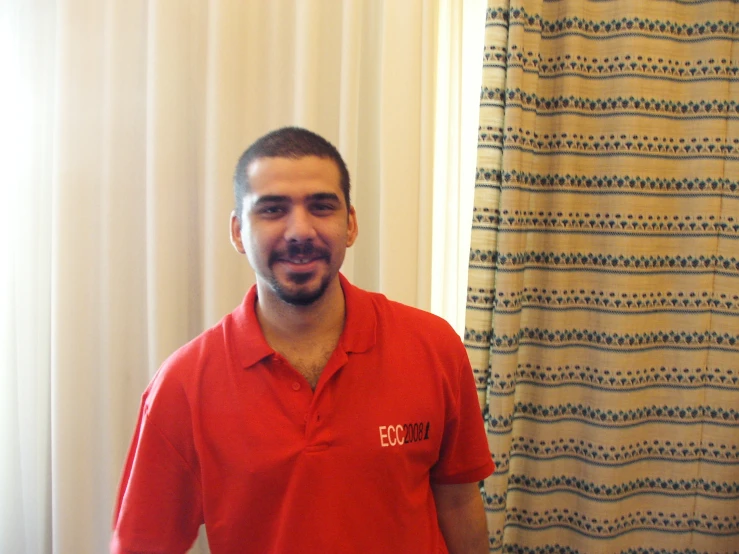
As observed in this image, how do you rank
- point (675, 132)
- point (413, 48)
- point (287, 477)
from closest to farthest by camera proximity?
point (287, 477) → point (413, 48) → point (675, 132)

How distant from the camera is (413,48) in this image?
1545mm

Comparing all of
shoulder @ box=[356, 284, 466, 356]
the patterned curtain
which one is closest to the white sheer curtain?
the patterned curtain

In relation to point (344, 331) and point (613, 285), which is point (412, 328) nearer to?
point (344, 331)

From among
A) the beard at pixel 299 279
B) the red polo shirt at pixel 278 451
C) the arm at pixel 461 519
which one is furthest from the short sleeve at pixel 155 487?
the arm at pixel 461 519

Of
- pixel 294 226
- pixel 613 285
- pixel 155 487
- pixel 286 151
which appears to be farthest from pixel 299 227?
pixel 613 285

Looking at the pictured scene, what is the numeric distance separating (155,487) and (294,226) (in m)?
0.49

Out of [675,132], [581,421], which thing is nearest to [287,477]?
[581,421]

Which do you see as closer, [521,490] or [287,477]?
[287,477]

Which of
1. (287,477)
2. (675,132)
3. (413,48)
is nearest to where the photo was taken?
(287,477)

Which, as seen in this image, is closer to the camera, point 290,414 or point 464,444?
point 290,414

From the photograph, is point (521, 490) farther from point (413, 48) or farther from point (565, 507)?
point (413, 48)

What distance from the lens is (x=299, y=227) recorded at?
99cm

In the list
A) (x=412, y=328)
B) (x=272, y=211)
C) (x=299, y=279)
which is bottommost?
(x=412, y=328)

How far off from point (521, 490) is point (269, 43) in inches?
57.5
